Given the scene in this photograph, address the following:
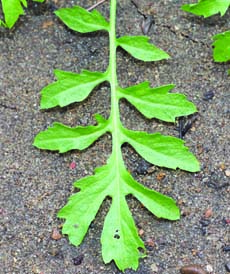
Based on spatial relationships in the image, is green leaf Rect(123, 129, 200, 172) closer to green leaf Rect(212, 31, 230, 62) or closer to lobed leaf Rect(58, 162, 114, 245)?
lobed leaf Rect(58, 162, 114, 245)

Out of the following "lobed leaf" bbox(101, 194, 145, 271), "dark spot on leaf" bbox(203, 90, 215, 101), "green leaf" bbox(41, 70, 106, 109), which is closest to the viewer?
"lobed leaf" bbox(101, 194, 145, 271)

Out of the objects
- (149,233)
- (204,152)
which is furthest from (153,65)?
(149,233)

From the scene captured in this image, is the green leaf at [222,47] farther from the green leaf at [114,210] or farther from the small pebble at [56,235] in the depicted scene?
the small pebble at [56,235]

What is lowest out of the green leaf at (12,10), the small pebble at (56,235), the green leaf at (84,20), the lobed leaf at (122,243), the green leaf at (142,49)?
the small pebble at (56,235)

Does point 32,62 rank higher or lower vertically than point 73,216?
higher

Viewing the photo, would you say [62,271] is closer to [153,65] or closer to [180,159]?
[180,159]

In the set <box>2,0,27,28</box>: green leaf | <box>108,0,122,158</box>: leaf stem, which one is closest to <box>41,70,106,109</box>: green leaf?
<box>108,0,122,158</box>: leaf stem

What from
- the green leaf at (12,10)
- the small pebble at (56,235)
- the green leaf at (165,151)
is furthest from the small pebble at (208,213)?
the green leaf at (12,10)
